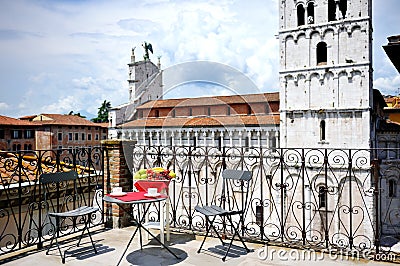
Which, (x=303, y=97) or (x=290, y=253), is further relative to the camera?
(x=303, y=97)

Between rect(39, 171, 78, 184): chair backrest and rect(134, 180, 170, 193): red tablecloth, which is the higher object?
rect(39, 171, 78, 184): chair backrest

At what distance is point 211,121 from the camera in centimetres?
2711

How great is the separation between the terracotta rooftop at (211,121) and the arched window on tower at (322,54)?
5111 mm

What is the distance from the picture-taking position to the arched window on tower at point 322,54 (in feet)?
70.9

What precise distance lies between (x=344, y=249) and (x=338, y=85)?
18444mm

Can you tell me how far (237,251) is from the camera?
4391mm

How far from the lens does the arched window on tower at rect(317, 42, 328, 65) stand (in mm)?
21609

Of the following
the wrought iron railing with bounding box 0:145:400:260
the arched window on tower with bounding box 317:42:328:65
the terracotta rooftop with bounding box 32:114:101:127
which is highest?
the arched window on tower with bounding box 317:42:328:65

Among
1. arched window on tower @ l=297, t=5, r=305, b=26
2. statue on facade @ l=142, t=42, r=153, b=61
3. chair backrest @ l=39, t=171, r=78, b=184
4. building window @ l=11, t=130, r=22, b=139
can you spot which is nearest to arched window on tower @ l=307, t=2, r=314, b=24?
arched window on tower @ l=297, t=5, r=305, b=26

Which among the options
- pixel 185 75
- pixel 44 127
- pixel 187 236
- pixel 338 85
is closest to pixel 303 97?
pixel 338 85

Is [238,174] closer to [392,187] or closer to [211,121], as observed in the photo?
[392,187]

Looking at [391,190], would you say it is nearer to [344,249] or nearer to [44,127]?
[344,249]

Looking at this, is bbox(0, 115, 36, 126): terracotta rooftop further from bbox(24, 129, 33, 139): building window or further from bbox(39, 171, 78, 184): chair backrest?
bbox(39, 171, 78, 184): chair backrest

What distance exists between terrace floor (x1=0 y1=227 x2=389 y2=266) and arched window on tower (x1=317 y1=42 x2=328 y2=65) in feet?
64.0
